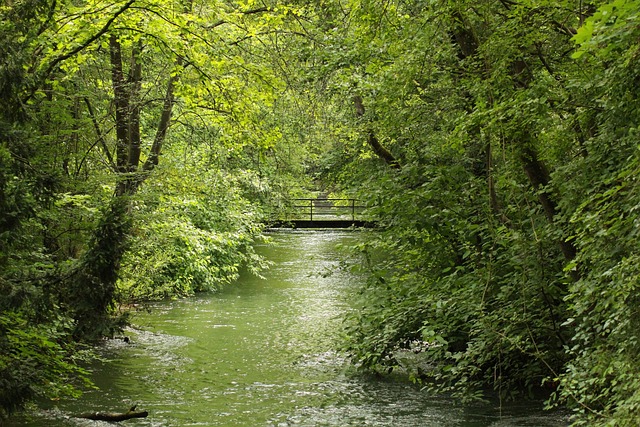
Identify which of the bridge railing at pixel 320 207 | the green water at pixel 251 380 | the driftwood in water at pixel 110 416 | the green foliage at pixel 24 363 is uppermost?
the bridge railing at pixel 320 207

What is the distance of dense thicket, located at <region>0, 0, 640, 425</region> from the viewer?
6461mm

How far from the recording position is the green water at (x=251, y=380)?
9.51 meters

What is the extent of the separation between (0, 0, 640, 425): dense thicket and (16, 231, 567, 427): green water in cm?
61

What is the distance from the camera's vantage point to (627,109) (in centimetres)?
648

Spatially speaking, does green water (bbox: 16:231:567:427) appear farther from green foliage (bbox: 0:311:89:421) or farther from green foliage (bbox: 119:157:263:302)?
green foliage (bbox: 0:311:89:421)

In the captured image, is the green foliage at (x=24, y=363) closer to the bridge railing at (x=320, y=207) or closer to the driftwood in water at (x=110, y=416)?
the driftwood in water at (x=110, y=416)

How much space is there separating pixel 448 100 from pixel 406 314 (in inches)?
119

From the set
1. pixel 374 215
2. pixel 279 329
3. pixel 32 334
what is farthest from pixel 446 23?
pixel 279 329

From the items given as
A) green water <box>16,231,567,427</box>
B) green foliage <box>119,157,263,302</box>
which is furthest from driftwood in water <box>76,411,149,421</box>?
green foliage <box>119,157,263,302</box>

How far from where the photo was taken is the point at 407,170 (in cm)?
1053

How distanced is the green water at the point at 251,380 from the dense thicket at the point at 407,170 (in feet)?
2.01

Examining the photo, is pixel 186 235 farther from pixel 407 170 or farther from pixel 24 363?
pixel 24 363

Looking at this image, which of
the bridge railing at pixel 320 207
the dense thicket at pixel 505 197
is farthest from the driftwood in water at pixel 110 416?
the bridge railing at pixel 320 207

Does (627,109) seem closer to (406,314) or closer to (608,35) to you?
(608,35)
